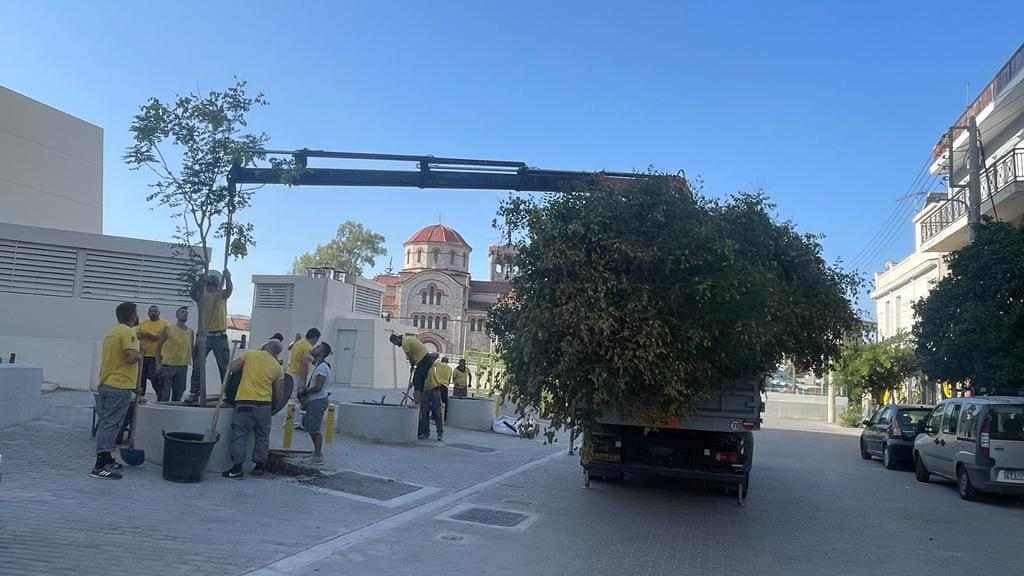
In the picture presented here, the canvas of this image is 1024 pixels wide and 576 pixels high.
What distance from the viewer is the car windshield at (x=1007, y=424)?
1292 cm

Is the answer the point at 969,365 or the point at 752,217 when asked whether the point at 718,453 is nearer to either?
the point at 752,217

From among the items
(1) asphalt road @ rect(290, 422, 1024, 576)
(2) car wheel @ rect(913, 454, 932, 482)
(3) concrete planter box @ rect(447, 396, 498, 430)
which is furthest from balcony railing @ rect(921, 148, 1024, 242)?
(3) concrete planter box @ rect(447, 396, 498, 430)

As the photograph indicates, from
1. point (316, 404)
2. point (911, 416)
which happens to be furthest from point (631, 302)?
point (911, 416)

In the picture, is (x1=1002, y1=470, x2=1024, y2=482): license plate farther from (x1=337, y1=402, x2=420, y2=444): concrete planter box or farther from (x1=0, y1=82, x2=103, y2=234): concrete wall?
(x1=0, y1=82, x2=103, y2=234): concrete wall

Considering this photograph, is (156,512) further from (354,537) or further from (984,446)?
(984,446)

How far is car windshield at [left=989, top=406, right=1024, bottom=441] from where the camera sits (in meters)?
12.9

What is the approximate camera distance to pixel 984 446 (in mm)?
13047

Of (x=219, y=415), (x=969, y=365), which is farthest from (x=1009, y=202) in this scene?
(x=219, y=415)

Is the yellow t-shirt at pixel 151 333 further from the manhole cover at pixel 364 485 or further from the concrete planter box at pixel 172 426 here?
the manhole cover at pixel 364 485

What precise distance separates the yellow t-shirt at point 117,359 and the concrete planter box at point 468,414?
36.2 feet

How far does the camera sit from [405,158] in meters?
16.7

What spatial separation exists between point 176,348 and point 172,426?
6.88 feet

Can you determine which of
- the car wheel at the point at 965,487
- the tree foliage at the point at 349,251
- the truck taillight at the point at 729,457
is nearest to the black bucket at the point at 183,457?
the truck taillight at the point at 729,457

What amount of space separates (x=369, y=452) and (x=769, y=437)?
17738mm
